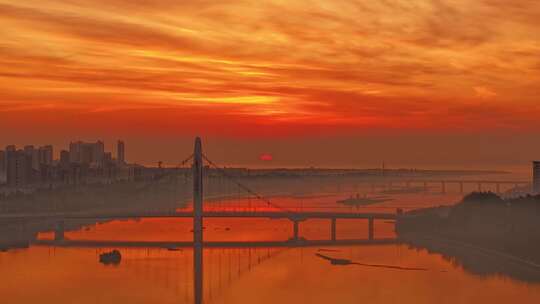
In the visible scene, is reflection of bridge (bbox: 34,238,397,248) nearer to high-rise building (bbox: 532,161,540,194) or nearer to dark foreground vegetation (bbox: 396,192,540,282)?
dark foreground vegetation (bbox: 396,192,540,282)

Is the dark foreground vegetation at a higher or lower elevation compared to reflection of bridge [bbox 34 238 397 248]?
higher

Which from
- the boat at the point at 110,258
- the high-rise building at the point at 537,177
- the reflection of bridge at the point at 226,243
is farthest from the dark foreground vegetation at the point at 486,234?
the high-rise building at the point at 537,177

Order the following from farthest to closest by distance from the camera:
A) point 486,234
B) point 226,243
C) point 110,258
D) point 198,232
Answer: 1. point 198,232
2. point 226,243
3. point 486,234
4. point 110,258

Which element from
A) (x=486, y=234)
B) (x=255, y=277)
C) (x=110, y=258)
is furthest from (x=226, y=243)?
(x=486, y=234)

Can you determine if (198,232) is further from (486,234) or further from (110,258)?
(486,234)

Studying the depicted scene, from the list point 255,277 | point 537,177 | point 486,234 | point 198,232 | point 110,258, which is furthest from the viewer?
point 537,177

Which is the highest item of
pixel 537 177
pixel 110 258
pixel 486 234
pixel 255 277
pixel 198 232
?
pixel 537 177

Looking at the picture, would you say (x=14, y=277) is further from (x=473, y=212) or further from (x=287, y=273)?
(x=473, y=212)

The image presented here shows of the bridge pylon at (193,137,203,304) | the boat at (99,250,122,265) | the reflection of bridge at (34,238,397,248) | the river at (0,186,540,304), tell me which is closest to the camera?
the river at (0,186,540,304)

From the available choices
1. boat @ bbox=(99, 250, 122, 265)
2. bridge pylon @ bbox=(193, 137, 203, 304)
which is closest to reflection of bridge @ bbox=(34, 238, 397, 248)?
bridge pylon @ bbox=(193, 137, 203, 304)
